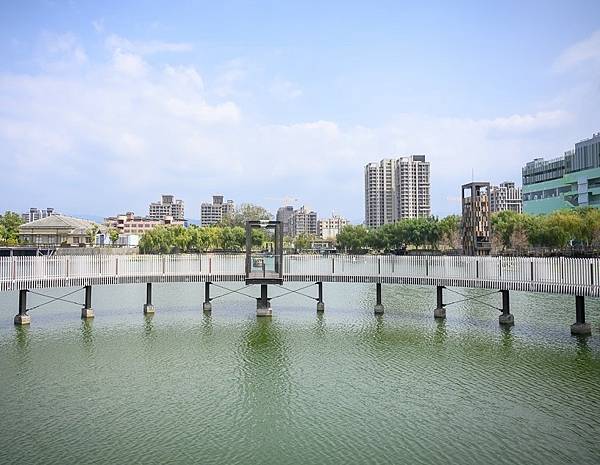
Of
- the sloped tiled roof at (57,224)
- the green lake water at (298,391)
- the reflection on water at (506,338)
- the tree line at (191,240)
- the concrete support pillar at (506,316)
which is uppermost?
the sloped tiled roof at (57,224)

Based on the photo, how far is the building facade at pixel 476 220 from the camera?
36062mm

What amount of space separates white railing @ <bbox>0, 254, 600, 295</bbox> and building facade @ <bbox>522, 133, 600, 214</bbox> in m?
69.4

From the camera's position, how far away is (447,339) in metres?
21.3

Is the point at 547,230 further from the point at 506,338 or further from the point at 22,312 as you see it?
the point at 22,312

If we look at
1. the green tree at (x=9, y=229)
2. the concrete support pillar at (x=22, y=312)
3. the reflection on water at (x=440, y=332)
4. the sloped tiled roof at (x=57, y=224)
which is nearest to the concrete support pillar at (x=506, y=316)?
the reflection on water at (x=440, y=332)

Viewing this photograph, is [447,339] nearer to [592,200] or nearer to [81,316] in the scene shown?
[81,316]

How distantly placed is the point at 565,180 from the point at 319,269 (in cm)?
7980

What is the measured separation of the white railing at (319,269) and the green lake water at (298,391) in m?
2.13

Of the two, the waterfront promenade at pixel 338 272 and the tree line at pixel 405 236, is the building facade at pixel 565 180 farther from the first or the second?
the waterfront promenade at pixel 338 272

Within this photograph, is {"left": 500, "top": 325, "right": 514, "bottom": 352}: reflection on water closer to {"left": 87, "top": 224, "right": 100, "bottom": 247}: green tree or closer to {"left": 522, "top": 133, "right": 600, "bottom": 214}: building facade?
{"left": 522, "top": 133, "right": 600, "bottom": 214}: building facade

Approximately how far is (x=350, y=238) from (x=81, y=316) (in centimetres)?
7908

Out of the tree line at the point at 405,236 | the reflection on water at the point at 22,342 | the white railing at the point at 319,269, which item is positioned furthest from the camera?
the tree line at the point at 405,236

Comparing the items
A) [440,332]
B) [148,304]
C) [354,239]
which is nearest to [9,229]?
[354,239]

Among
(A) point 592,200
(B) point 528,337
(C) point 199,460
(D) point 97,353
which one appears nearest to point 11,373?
(D) point 97,353
